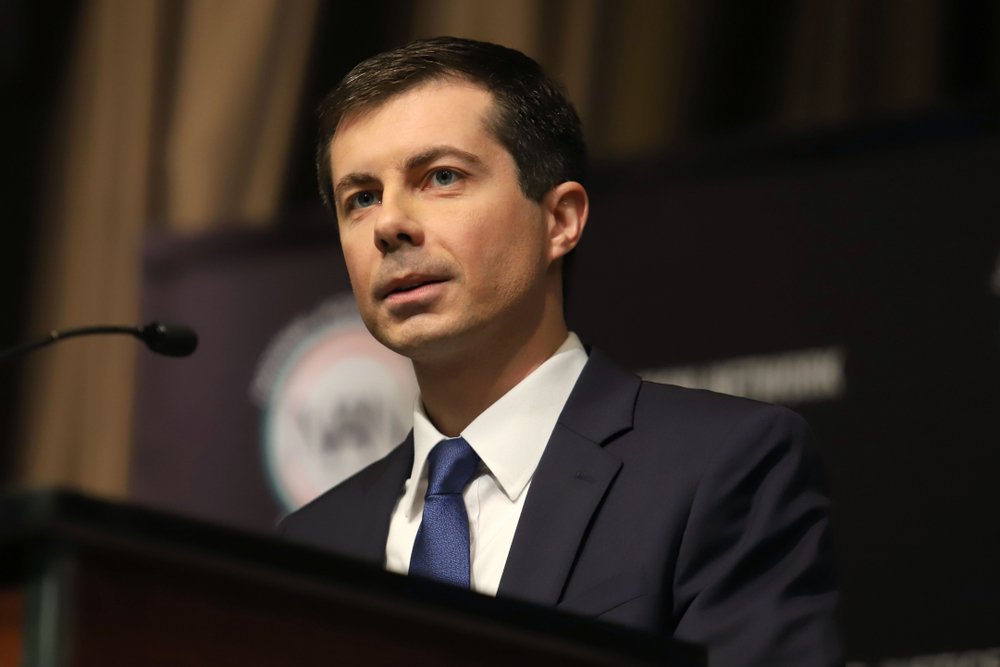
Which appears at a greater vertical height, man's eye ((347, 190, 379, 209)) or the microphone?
man's eye ((347, 190, 379, 209))

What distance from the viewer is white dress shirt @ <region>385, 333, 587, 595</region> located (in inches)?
88.8

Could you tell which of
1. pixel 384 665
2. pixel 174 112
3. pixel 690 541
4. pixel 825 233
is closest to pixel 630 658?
pixel 384 665

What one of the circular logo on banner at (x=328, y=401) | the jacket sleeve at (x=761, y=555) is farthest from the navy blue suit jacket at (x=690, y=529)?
the circular logo on banner at (x=328, y=401)

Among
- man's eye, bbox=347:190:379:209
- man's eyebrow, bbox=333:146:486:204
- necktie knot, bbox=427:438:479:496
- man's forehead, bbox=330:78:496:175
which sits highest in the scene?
man's forehead, bbox=330:78:496:175

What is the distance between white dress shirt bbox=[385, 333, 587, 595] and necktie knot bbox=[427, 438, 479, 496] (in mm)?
11

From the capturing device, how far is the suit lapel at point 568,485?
82.4 inches

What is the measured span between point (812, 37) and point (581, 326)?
5.07 ft

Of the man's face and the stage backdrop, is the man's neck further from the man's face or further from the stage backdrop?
the stage backdrop

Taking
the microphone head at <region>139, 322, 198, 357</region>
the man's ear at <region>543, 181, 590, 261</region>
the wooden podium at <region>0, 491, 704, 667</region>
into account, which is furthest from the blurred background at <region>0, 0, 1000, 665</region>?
the wooden podium at <region>0, 491, 704, 667</region>

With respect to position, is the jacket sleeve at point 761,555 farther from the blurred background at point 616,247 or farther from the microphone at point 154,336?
the blurred background at point 616,247

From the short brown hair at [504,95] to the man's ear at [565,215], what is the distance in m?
0.02

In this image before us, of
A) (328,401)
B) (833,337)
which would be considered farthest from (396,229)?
(328,401)

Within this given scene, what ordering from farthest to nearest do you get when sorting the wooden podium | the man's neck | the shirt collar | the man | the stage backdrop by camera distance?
the stage backdrop, the man's neck, the shirt collar, the man, the wooden podium

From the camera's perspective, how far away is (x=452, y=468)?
2355mm
